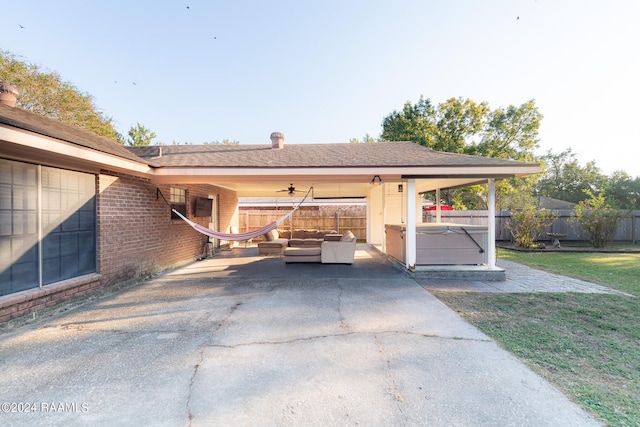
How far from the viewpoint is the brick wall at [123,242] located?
4.15 meters

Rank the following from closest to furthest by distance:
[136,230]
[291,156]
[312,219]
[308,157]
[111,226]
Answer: [111,226]
[136,230]
[308,157]
[291,156]
[312,219]

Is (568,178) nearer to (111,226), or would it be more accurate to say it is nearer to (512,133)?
(512,133)

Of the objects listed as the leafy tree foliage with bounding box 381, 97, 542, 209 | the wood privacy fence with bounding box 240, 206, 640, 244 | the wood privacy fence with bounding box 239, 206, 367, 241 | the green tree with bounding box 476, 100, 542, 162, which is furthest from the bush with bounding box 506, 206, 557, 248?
the green tree with bounding box 476, 100, 542, 162

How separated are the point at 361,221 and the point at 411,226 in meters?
8.48

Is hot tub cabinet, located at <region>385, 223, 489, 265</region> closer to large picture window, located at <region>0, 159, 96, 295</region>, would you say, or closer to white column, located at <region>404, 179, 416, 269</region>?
white column, located at <region>404, 179, 416, 269</region>

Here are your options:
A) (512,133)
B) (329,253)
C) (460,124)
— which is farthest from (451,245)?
(512,133)

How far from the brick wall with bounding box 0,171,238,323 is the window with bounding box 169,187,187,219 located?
7.4 inches

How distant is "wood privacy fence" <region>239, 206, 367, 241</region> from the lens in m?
14.7

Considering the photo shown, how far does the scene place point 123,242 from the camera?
18.9 feet

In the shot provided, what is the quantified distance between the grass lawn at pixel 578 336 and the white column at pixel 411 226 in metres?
1.47

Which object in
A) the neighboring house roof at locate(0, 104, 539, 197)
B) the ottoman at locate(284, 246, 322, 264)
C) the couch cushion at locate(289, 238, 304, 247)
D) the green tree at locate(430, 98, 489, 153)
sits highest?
the green tree at locate(430, 98, 489, 153)

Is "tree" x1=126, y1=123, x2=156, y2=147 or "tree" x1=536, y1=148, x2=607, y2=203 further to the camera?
"tree" x1=536, y1=148, x2=607, y2=203

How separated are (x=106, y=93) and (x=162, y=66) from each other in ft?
30.3

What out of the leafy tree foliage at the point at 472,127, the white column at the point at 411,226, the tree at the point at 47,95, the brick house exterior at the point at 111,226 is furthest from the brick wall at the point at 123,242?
the leafy tree foliage at the point at 472,127
